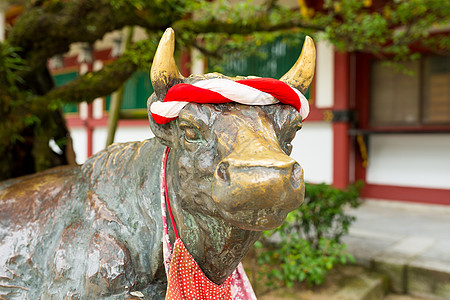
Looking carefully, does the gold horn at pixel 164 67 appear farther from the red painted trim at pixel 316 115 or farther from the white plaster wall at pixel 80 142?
the white plaster wall at pixel 80 142

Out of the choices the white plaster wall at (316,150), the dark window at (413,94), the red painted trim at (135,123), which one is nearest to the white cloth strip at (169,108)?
the dark window at (413,94)

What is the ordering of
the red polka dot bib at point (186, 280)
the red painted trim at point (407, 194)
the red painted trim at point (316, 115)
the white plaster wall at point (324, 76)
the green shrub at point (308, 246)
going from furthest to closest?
the red painted trim at point (316, 115) < the white plaster wall at point (324, 76) < the red painted trim at point (407, 194) < the green shrub at point (308, 246) < the red polka dot bib at point (186, 280)

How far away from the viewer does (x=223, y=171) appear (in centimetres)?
96

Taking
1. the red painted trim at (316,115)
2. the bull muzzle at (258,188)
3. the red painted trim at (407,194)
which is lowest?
the red painted trim at (407,194)

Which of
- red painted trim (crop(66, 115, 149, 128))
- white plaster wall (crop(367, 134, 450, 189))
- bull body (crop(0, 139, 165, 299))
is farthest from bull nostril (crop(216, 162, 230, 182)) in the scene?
red painted trim (crop(66, 115, 149, 128))

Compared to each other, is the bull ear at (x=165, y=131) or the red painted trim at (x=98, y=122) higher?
the bull ear at (x=165, y=131)

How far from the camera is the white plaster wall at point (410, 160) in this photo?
6.60 metres

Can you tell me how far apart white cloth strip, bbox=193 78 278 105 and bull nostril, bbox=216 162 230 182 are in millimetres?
214

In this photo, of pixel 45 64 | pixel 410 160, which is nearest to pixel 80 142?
pixel 410 160

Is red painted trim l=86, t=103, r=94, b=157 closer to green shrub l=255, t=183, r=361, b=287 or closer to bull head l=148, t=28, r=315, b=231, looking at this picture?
green shrub l=255, t=183, r=361, b=287

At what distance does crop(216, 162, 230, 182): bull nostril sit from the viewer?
0.95m

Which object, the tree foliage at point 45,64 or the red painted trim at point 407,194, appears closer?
the tree foliage at point 45,64

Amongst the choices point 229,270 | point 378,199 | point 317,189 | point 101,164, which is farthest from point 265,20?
point 378,199

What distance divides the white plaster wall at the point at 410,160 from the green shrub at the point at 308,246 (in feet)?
11.9
